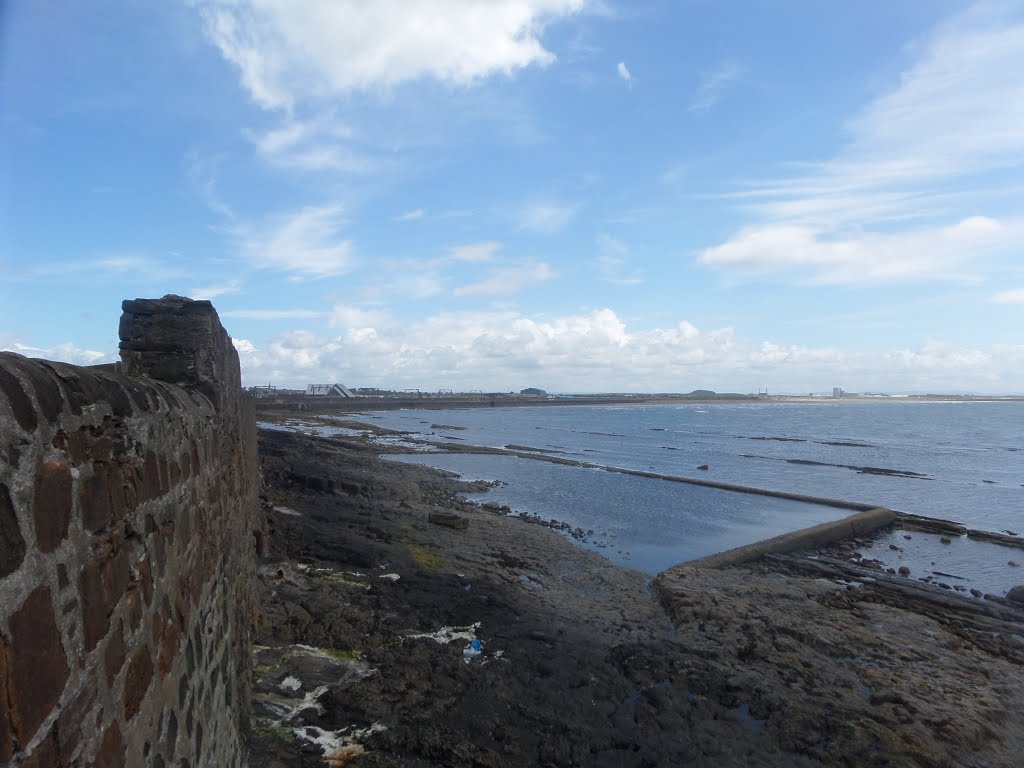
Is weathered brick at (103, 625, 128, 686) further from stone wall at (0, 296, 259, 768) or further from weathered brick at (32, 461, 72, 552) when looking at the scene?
weathered brick at (32, 461, 72, 552)

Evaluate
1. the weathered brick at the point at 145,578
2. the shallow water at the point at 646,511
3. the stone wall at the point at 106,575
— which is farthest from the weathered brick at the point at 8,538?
the shallow water at the point at 646,511

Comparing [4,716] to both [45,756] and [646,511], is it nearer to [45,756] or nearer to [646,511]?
[45,756]

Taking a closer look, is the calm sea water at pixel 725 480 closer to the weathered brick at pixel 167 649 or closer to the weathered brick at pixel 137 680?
the weathered brick at pixel 167 649

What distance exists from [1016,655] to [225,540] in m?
14.2

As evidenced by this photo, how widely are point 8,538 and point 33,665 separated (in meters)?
0.37

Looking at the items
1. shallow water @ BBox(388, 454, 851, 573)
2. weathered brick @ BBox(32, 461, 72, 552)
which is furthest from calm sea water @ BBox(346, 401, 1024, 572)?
weathered brick @ BBox(32, 461, 72, 552)

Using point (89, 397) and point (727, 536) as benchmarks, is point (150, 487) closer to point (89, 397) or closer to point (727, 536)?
point (89, 397)

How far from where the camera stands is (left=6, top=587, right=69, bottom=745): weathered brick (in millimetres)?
1521

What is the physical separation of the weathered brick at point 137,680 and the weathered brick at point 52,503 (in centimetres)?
91

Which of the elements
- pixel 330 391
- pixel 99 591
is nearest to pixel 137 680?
pixel 99 591

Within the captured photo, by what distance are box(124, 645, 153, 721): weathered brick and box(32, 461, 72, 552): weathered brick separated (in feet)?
2.97

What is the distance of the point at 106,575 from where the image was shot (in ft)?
7.13

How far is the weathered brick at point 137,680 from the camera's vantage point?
2.39 m

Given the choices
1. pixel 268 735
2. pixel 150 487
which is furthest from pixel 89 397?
pixel 268 735
